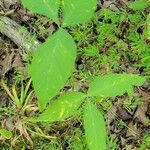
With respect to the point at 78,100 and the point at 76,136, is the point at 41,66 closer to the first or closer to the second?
the point at 78,100

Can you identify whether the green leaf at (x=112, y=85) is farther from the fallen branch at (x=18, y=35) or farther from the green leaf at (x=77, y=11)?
the fallen branch at (x=18, y=35)

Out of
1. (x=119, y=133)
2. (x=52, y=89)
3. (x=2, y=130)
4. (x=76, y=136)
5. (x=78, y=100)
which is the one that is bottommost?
(x=119, y=133)

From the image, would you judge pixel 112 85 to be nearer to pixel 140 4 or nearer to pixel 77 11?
pixel 77 11

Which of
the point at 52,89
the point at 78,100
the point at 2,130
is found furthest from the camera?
the point at 2,130

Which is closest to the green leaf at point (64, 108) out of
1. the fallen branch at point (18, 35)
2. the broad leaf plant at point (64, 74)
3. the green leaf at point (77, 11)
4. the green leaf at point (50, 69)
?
the broad leaf plant at point (64, 74)

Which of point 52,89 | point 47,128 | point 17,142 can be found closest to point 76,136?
point 47,128

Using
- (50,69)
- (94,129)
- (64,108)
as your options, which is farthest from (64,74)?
(94,129)

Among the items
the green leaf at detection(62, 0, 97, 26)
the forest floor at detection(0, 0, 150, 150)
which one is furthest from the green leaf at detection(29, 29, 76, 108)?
the forest floor at detection(0, 0, 150, 150)
